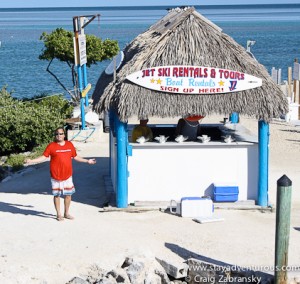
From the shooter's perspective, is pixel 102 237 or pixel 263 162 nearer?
pixel 102 237

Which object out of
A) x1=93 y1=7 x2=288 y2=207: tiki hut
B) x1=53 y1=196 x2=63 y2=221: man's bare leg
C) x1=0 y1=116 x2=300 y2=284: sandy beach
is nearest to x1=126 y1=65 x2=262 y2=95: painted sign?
x1=93 y1=7 x2=288 y2=207: tiki hut

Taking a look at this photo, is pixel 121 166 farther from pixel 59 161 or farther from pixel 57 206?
pixel 57 206

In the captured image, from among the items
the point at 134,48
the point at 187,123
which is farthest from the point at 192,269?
the point at 134,48

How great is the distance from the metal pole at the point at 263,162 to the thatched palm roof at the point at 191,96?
0.28 meters

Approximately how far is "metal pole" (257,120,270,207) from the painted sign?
0.76m

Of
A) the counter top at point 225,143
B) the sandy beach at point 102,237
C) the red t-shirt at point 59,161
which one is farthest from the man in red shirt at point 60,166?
the counter top at point 225,143

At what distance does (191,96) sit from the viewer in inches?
505

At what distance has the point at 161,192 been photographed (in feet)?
43.8

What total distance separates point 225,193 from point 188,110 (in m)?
1.59

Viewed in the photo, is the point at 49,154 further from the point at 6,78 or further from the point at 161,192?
the point at 6,78

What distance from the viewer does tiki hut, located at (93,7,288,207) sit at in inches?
503

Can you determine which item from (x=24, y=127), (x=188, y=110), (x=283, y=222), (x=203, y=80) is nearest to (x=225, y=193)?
(x=188, y=110)

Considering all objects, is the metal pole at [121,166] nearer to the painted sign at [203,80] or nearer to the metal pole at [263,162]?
the painted sign at [203,80]

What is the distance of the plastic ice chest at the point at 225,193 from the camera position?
13.2m
